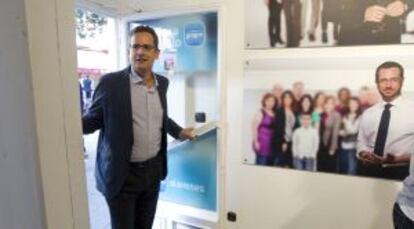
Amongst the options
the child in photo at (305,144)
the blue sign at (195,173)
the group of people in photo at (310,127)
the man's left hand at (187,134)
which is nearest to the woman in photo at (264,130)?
the group of people in photo at (310,127)

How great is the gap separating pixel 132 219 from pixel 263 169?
0.83 m

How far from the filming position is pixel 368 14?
150cm

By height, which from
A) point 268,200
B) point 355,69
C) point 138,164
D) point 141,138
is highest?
point 355,69

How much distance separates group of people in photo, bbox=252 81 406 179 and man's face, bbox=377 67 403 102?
3 centimetres

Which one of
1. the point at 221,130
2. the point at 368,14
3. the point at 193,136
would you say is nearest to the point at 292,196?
the point at 221,130

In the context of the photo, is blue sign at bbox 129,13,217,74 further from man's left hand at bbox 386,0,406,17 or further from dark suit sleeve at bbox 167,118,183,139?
man's left hand at bbox 386,0,406,17

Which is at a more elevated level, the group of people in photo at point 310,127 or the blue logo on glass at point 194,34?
the blue logo on glass at point 194,34

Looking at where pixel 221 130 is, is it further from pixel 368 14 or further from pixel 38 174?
pixel 38 174

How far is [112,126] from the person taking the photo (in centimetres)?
A: 140

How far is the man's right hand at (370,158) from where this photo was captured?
158cm

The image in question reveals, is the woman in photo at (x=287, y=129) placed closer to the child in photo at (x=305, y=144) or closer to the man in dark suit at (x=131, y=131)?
the child in photo at (x=305, y=144)

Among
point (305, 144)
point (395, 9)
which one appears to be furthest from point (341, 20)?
point (305, 144)

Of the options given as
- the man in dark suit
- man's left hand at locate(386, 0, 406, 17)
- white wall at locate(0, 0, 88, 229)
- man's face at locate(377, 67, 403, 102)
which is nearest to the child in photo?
man's face at locate(377, 67, 403, 102)

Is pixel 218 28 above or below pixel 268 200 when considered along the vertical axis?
above
